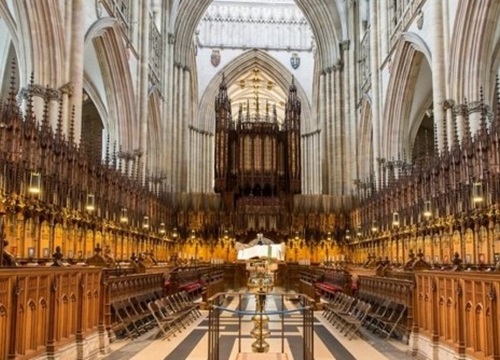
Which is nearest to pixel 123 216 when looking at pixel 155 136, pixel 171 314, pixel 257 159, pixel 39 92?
pixel 39 92

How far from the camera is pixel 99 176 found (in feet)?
63.0

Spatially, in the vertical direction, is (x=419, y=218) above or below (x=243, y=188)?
below

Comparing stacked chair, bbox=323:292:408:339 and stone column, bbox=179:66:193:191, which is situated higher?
stone column, bbox=179:66:193:191

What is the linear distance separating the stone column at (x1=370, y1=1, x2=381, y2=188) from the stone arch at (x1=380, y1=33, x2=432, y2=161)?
19.8 inches

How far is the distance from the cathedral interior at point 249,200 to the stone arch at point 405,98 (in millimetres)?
114

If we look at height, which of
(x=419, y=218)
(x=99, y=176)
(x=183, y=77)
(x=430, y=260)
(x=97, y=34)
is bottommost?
(x=430, y=260)

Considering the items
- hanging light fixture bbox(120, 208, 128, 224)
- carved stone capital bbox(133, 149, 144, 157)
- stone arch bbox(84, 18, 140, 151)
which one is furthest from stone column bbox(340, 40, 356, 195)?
hanging light fixture bbox(120, 208, 128, 224)

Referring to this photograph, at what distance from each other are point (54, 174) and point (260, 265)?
9850mm

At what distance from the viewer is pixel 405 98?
27094 mm

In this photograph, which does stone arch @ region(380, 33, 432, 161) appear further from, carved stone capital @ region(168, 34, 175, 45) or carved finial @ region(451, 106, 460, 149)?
carved stone capital @ region(168, 34, 175, 45)

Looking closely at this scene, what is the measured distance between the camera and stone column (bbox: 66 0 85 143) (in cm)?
1817

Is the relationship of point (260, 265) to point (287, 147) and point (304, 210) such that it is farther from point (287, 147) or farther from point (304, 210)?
point (287, 147)

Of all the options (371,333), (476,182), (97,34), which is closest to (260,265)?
(371,333)

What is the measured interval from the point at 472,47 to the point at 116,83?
613 inches
